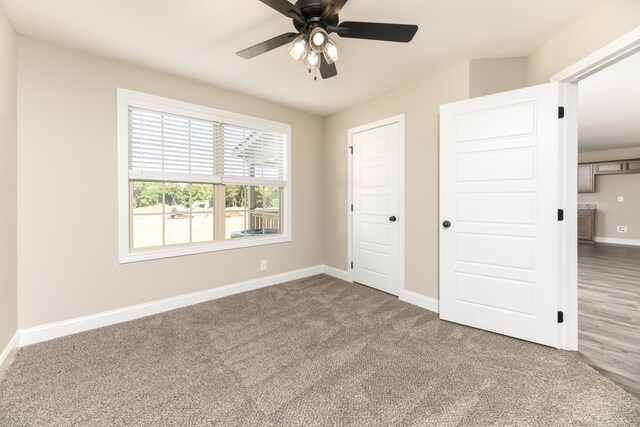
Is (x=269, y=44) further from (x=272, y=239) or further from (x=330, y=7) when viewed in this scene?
(x=272, y=239)

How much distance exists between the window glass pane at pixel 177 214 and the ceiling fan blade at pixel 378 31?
233 centimetres

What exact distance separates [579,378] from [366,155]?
9.29 feet

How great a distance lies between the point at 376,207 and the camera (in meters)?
3.56

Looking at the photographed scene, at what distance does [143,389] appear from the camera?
67.2 inches

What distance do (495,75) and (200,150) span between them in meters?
3.13

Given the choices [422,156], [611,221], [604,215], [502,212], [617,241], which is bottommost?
[617,241]

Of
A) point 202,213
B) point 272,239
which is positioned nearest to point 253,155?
point 202,213

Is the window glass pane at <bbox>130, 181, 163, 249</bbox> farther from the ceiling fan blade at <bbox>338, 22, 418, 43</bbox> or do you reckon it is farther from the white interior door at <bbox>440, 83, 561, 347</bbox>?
the white interior door at <bbox>440, 83, 561, 347</bbox>

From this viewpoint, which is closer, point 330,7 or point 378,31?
point 330,7

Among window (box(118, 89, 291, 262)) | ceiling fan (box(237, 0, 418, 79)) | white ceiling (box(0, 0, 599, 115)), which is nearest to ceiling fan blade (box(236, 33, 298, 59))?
ceiling fan (box(237, 0, 418, 79))

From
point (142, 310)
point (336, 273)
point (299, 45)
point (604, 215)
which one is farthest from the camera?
point (604, 215)

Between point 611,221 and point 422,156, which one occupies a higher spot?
point 422,156

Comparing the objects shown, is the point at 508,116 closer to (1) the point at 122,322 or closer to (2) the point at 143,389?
(2) the point at 143,389

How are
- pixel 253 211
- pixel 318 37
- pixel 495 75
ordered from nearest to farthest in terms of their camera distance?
1. pixel 318 37
2. pixel 495 75
3. pixel 253 211
